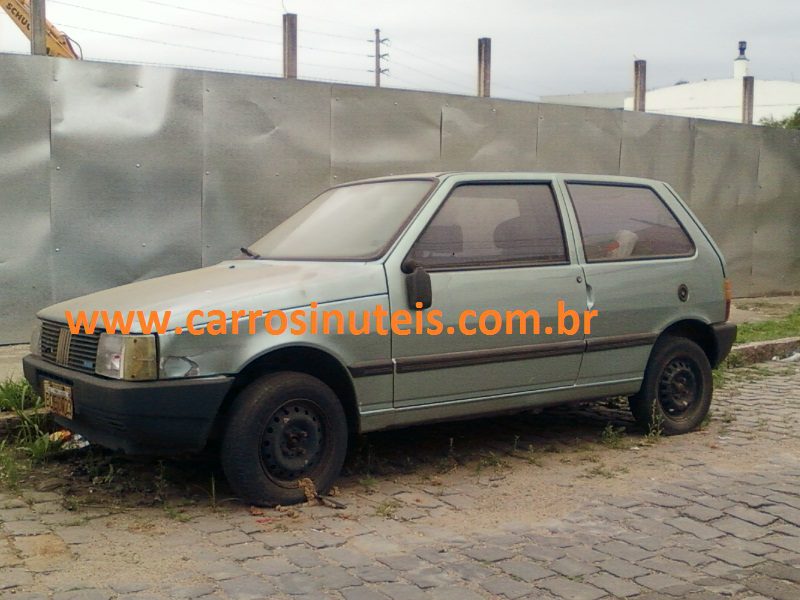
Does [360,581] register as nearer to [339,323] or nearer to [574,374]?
[339,323]

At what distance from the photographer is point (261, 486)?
14.2 ft

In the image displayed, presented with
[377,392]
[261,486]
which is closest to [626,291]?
[377,392]

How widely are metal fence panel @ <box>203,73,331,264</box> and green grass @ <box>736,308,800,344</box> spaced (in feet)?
14.8

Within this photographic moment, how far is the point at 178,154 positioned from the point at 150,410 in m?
4.47

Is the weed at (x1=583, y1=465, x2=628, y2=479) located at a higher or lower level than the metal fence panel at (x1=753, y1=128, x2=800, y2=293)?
lower

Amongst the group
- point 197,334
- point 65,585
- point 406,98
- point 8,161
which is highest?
point 406,98

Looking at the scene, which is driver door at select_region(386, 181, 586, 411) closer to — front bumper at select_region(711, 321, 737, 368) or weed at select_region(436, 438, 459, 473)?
weed at select_region(436, 438, 459, 473)

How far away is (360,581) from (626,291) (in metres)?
2.77

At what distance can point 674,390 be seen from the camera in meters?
5.94

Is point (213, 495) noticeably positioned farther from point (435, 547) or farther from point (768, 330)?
point (768, 330)

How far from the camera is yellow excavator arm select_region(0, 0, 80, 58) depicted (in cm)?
894

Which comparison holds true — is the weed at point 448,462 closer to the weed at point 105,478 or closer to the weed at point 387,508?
the weed at point 387,508

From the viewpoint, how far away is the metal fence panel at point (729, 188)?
12.0m

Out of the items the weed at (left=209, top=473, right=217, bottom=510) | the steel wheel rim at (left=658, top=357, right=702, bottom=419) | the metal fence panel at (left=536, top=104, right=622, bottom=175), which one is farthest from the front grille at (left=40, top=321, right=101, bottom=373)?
the metal fence panel at (left=536, top=104, right=622, bottom=175)
